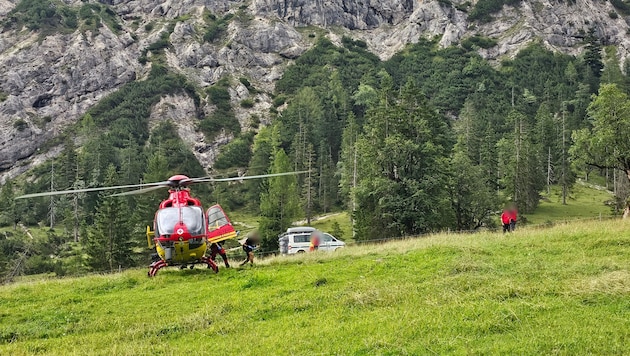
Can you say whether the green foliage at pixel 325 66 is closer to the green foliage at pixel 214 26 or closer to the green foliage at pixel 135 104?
the green foliage at pixel 214 26

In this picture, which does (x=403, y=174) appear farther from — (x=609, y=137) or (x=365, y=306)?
(x=365, y=306)

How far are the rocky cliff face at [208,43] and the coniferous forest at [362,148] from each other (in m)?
5.88

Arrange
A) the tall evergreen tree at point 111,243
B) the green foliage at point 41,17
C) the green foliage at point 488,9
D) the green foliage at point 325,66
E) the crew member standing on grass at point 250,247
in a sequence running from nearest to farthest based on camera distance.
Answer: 1. the crew member standing on grass at point 250,247
2. the tall evergreen tree at point 111,243
3. the green foliage at point 41,17
4. the green foliage at point 325,66
5. the green foliage at point 488,9

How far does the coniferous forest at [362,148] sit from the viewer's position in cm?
3675

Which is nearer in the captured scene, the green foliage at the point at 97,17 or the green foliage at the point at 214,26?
the green foliage at the point at 97,17

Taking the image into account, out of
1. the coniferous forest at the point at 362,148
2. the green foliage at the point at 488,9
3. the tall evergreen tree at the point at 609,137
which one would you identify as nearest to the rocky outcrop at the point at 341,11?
the coniferous forest at the point at 362,148

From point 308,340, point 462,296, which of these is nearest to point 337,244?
point 462,296

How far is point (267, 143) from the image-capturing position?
94.9 meters

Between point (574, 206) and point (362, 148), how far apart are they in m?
42.8

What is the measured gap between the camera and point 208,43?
480 feet

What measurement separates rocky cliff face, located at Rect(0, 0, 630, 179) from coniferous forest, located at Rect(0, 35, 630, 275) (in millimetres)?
5876

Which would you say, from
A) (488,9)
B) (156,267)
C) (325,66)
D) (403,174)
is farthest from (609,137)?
(488,9)

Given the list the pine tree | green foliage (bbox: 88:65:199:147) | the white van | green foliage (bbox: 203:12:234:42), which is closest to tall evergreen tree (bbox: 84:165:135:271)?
the pine tree

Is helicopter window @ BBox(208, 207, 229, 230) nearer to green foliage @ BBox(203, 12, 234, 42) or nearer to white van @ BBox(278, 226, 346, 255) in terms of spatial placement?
white van @ BBox(278, 226, 346, 255)
